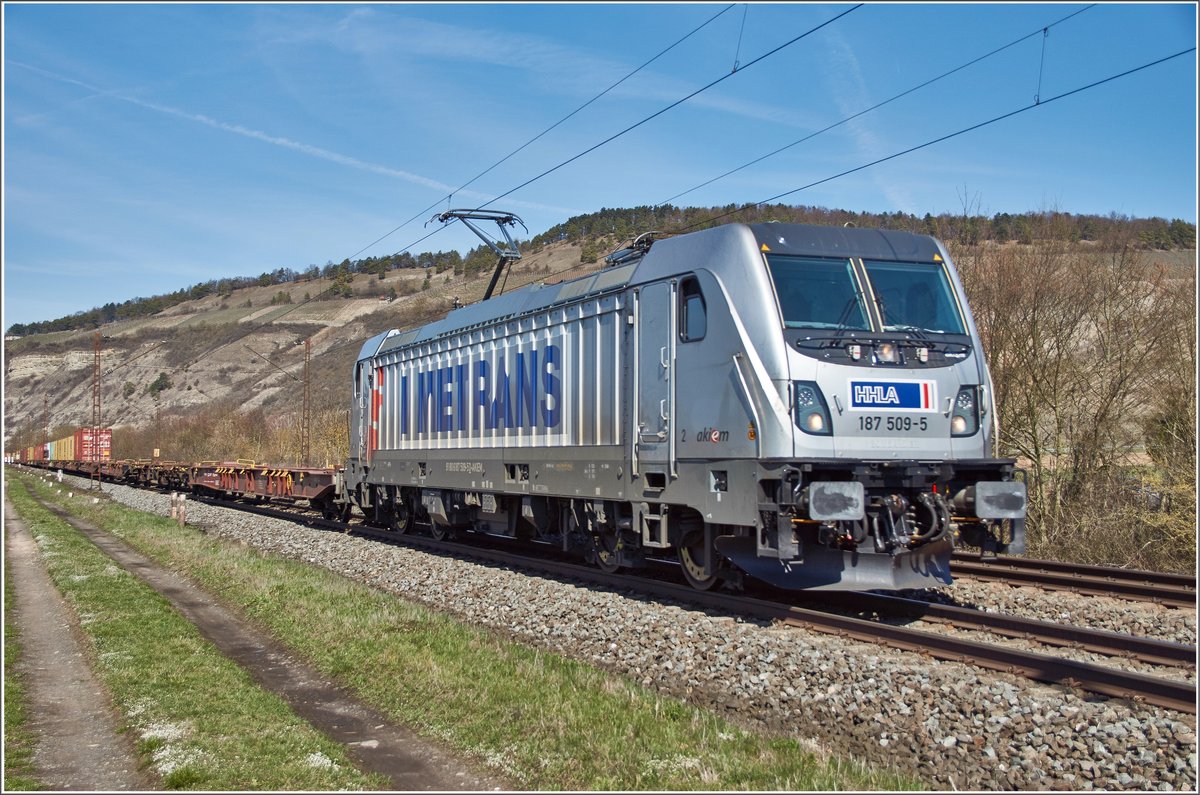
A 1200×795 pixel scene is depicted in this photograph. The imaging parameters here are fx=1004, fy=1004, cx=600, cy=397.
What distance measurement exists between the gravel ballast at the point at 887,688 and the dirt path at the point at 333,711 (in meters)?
2.15

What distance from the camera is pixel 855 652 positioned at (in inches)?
340

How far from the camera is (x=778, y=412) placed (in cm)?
956

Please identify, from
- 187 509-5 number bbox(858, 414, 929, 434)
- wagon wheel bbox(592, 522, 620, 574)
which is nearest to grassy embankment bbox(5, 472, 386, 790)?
wagon wheel bbox(592, 522, 620, 574)

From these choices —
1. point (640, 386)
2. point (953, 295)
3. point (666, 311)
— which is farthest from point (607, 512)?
point (953, 295)

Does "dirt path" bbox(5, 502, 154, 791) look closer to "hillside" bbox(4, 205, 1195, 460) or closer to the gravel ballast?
the gravel ballast

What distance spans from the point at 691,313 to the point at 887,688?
15.9 ft

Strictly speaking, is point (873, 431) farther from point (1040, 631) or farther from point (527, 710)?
point (527, 710)

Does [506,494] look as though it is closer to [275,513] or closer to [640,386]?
[640,386]

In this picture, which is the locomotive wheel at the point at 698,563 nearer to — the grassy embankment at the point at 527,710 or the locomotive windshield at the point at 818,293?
the grassy embankment at the point at 527,710

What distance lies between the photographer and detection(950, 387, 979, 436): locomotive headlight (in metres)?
10.2

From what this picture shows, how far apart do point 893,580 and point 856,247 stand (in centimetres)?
352

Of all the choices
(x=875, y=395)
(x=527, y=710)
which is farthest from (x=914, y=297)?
(x=527, y=710)

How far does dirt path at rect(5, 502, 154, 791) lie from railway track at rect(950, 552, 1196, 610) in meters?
8.16

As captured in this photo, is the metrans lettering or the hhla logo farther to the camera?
the metrans lettering
